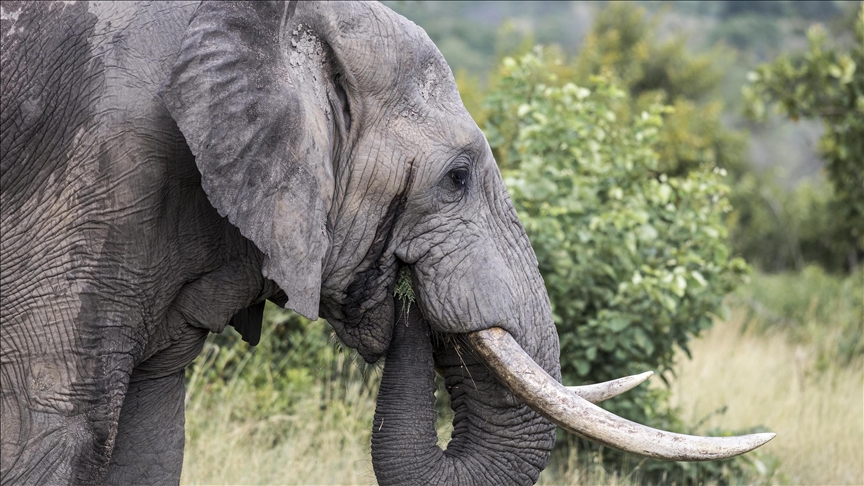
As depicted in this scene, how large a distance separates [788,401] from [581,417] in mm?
4853

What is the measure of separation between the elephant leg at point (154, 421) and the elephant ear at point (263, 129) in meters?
0.67

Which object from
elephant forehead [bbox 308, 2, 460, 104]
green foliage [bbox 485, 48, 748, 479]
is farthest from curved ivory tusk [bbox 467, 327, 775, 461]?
green foliage [bbox 485, 48, 748, 479]

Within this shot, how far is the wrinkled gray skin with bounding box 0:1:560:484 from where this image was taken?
2.90 m

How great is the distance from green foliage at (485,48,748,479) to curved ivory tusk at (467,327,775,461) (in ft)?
8.41

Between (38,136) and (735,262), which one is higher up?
(38,136)

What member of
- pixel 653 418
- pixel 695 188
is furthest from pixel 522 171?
pixel 653 418

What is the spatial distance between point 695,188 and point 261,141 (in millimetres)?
3748

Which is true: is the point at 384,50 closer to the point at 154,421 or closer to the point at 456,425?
the point at 456,425

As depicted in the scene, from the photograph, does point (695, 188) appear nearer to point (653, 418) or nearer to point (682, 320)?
point (682, 320)

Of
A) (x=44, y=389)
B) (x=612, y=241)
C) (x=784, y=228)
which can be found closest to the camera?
(x=44, y=389)

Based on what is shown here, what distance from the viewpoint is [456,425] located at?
3.58 meters

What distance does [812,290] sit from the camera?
475 inches

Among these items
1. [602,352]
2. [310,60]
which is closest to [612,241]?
[602,352]

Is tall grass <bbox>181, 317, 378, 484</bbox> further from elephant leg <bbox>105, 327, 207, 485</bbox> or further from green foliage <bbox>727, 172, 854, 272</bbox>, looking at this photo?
green foliage <bbox>727, 172, 854, 272</bbox>
